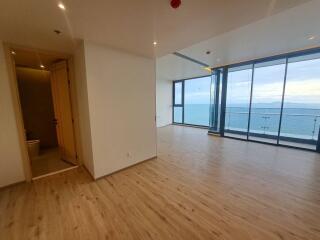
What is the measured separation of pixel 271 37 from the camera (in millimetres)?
3016

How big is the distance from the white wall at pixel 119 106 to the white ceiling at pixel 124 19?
1.44 feet

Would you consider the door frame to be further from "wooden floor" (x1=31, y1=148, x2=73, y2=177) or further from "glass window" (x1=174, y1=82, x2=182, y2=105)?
"glass window" (x1=174, y1=82, x2=182, y2=105)

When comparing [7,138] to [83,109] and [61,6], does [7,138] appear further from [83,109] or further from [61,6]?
[61,6]

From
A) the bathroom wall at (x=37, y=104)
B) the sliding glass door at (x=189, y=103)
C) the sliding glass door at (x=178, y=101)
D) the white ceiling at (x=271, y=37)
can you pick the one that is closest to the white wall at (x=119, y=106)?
the white ceiling at (x=271, y=37)

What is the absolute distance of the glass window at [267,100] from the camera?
444 cm

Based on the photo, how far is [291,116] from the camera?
4.87 m

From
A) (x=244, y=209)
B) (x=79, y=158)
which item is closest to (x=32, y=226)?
(x=79, y=158)

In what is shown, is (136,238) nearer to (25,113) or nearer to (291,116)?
(25,113)

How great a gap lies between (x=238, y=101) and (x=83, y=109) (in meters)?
5.28

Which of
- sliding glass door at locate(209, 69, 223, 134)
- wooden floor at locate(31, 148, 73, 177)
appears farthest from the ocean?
wooden floor at locate(31, 148, 73, 177)

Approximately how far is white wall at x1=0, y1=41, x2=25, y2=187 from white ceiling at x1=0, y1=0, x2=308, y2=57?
0.70 m

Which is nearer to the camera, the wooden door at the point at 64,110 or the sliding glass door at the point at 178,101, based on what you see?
the wooden door at the point at 64,110

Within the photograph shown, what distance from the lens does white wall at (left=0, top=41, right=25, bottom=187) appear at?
233cm

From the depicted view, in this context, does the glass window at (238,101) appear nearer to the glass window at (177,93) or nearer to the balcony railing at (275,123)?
the balcony railing at (275,123)
